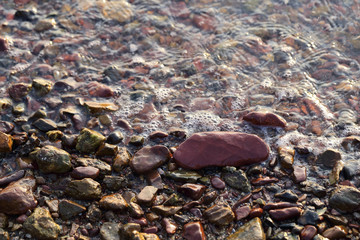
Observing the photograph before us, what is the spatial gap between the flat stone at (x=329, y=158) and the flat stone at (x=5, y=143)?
2.55m

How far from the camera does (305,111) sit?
3496mm

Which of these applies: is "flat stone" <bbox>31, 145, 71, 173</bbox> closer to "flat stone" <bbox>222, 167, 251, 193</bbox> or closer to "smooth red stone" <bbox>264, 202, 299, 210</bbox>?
"flat stone" <bbox>222, 167, 251, 193</bbox>

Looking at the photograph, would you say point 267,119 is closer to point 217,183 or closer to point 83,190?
point 217,183

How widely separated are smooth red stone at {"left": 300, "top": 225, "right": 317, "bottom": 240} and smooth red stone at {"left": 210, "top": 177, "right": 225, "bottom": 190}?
65cm

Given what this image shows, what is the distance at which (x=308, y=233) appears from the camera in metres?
2.31

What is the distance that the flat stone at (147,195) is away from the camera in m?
2.51

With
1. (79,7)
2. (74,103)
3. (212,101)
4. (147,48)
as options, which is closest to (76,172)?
(74,103)

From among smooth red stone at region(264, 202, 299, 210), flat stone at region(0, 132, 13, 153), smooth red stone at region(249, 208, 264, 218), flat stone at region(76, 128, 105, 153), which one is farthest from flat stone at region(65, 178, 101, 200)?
smooth red stone at region(264, 202, 299, 210)

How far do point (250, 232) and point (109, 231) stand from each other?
0.94 m

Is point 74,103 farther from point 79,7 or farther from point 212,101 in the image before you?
point 79,7

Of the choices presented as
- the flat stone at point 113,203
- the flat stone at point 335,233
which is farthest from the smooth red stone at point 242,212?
the flat stone at point 113,203

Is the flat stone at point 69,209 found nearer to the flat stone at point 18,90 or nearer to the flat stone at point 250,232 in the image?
the flat stone at point 250,232

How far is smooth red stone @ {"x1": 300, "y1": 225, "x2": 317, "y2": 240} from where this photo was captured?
2293 mm

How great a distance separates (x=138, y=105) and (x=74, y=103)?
0.63m
